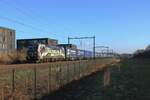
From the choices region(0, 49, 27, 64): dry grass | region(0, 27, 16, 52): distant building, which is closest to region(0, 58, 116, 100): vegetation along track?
region(0, 49, 27, 64): dry grass

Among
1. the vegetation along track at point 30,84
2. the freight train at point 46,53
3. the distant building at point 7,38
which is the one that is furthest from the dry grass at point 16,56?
the distant building at point 7,38

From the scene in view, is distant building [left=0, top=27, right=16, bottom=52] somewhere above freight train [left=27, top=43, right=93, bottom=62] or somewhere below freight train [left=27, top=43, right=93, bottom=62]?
above

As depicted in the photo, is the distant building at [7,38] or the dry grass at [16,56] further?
the distant building at [7,38]

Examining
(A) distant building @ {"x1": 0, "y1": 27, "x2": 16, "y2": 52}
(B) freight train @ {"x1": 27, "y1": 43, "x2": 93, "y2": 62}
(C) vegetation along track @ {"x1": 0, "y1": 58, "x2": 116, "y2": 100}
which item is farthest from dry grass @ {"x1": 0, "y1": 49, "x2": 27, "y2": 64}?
(A) distant building @ {"x1": 0, "y1": 27, "x2": 16, "y2": 52}

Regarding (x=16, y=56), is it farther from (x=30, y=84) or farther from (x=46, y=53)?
(x=30, y=84)

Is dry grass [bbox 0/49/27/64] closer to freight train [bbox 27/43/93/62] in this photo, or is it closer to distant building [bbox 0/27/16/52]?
freight train [bbox 27/43/93/62]

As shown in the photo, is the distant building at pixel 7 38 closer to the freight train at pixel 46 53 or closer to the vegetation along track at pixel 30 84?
the freight train at pixel 46 53

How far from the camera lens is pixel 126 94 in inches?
744

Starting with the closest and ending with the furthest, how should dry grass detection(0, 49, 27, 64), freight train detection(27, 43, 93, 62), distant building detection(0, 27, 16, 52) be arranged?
freight train detection(27, 43, 93, 62), dry grass detection(0, 49, 27, 64), distant building detection(0, 27, 16, 52)

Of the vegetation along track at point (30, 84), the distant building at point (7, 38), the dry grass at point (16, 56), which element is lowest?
the vegetation along track at point (30, 84)

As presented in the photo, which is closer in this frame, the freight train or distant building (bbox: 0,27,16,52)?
the freight train

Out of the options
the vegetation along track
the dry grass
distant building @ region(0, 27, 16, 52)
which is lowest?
the vegetation along track

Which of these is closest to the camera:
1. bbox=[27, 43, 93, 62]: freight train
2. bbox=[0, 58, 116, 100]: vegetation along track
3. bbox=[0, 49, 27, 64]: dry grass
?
bbox=[0, 58, 116, 100]: vegetation along track

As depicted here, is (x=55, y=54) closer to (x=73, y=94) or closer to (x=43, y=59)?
(x=43, y=59)
